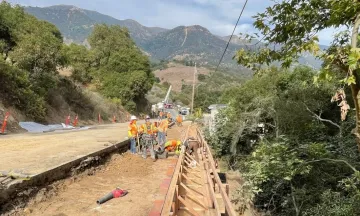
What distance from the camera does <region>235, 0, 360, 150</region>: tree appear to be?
185 inches

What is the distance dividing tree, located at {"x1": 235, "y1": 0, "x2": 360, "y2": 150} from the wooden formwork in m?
2.75

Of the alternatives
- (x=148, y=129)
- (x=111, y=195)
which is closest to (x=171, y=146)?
(x=148, y=129)

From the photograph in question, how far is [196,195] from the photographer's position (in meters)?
9.17

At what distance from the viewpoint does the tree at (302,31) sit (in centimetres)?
470

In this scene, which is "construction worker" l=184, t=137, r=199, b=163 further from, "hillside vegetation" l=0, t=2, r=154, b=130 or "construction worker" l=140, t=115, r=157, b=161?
"hillside vegetation" l=0, t=2, r=154, b=130

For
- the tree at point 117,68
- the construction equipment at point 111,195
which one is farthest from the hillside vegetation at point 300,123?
the tree at point 117,68

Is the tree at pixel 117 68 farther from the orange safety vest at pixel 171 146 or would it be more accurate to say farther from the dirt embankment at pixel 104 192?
the dirt embankment at pixel 104 192

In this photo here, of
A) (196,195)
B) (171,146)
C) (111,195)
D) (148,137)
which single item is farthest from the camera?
(171,146)

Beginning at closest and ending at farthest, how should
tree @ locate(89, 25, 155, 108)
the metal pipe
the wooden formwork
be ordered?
1. the wooden formwork
2. the metal pipe
3. tree @ locate(89, 25, 155, 108)

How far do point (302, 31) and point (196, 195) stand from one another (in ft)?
17.2

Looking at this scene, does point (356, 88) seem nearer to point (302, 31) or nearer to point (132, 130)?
point (302, 31)

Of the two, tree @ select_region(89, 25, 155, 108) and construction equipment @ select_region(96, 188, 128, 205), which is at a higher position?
tree @ select_region(89, 25, 155, 108)

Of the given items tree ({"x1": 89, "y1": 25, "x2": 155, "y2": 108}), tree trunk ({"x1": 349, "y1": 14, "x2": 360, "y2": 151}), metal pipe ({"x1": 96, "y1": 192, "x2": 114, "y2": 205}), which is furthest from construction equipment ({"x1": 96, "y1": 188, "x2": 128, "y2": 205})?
tree ({"x1": 89, "y1": 25, "x2": 155, "y2": 108})

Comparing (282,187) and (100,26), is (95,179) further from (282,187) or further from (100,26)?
(100,26)
